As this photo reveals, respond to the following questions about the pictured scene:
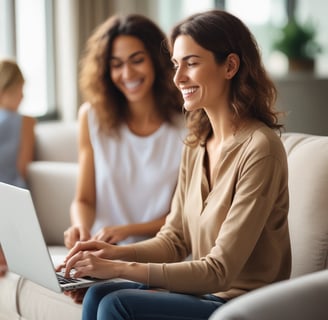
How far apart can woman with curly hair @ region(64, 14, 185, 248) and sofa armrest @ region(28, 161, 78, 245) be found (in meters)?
0.26

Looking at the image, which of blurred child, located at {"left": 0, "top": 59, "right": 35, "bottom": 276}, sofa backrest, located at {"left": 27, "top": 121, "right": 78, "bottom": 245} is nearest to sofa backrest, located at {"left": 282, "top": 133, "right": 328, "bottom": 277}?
sofa backrest, located at {"left": 27, "top": 121, "right": 78, "bottom": 245}

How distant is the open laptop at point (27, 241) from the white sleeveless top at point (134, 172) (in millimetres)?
753

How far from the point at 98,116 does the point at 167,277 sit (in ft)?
3.64

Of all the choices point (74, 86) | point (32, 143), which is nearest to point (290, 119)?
point (74, 86)

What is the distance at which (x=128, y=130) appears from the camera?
2.87 m

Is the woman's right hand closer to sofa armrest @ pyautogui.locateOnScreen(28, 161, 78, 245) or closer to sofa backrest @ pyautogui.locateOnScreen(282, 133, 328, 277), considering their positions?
sofa armrest @ pyautogui.locateOnScreen(28, 161, 78, 245)

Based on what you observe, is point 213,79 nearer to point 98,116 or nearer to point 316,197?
point 316,197

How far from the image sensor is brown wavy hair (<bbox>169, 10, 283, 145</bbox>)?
80.8 inches

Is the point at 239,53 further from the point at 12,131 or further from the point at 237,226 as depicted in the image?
the point at 12,131

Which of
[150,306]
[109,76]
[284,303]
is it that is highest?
[109,76]

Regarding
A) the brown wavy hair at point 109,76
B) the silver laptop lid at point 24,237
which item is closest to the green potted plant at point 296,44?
the brown wavy hair at point 109,76

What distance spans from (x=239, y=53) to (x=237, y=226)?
0.50 metres

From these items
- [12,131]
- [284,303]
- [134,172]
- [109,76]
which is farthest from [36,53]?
[284,303]

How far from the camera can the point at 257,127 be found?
2.03m
